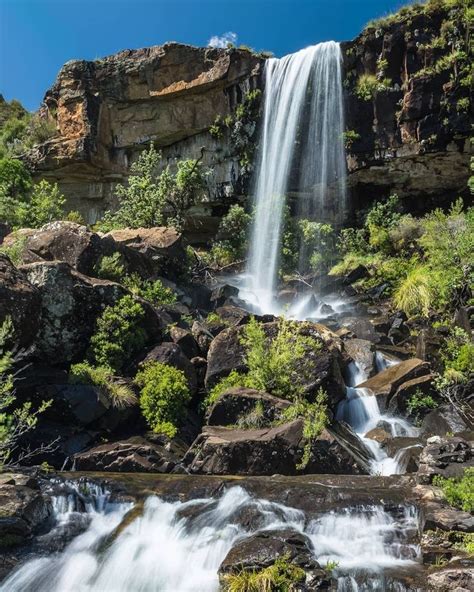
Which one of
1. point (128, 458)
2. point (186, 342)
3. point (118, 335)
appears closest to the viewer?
point (128, 458)

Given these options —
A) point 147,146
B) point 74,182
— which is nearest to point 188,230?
point 147,146

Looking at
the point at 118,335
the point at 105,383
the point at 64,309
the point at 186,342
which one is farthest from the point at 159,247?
the point at 105,383

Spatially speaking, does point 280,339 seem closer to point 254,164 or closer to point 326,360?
point 326,360

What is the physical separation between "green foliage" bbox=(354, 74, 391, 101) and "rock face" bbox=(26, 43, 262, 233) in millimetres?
5278

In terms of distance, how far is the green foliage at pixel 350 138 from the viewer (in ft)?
78.2

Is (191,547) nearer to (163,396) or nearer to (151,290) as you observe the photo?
(163,396)

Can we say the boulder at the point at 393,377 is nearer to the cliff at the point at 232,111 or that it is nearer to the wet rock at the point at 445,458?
the wet rock at the point at 445,458

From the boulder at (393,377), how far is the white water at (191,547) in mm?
5283

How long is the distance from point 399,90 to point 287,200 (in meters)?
7.13

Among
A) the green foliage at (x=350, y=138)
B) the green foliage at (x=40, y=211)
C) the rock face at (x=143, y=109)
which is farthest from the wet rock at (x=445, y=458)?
the rock face at (x=143, y=109)

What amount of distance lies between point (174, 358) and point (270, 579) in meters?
7.31

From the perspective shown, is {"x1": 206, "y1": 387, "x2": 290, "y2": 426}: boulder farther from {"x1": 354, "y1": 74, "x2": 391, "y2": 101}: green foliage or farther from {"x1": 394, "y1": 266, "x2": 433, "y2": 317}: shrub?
{"x1": 354, "y1": 74, "x2": 391, "y2": 101}: green foliage

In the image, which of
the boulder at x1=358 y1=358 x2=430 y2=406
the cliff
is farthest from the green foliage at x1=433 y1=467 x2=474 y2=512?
the cliff

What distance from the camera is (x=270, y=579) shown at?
5.97 meters
